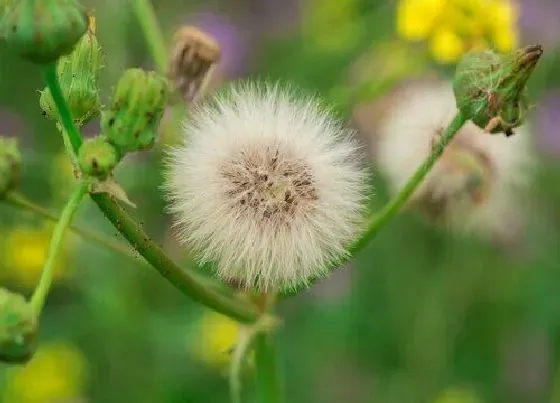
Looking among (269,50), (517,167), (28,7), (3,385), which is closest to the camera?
(28,7)

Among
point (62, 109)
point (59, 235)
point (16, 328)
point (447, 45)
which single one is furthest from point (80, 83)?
point (447, 45)

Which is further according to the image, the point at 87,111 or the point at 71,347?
the point at 71,347

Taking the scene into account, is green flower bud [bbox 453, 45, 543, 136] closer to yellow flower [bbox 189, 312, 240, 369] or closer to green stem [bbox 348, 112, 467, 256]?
green stem [bbox 348, 112, 467, 256]

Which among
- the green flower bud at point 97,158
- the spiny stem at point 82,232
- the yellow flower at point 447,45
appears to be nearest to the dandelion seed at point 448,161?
the yellow flower at point 447,45

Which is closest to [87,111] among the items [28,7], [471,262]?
[28,7]

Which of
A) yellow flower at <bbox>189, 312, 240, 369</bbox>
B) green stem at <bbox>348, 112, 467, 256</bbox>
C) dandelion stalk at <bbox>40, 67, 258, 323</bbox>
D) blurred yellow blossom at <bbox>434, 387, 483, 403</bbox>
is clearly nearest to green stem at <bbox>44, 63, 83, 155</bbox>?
dandelion stalk at <bbox>40, 67, 258, 323</bbox>

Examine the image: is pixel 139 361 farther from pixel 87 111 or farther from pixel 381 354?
pixel 87 111

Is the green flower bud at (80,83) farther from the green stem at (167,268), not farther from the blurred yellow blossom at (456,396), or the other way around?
the blurred yellow blossom at (456,396)
